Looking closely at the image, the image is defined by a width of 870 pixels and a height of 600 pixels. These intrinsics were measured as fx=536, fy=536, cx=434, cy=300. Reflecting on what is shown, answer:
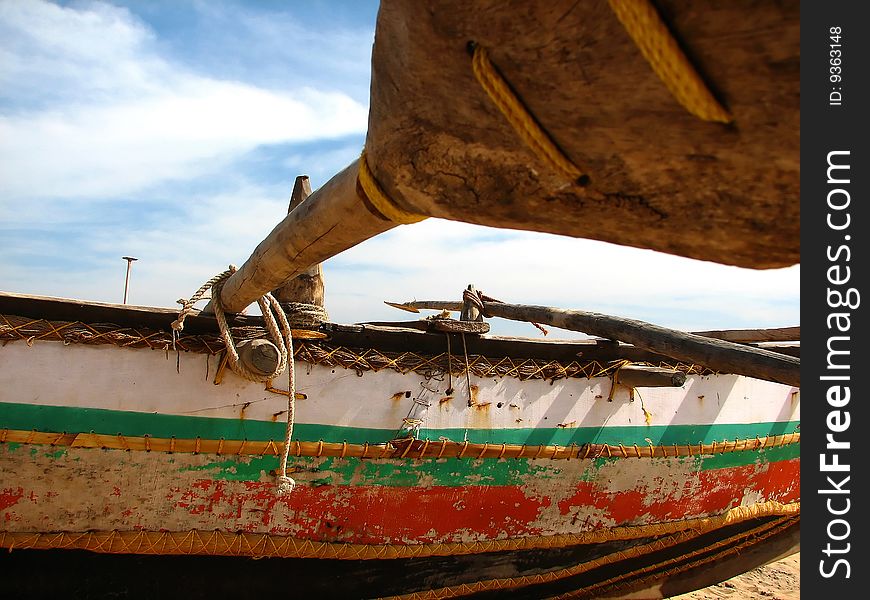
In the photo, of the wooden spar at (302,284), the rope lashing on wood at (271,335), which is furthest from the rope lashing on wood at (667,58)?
the wooden spar at (302,284)

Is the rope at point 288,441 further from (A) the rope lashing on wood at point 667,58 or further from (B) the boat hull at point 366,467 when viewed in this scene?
(A) the rope lashing on wood at point 667,58

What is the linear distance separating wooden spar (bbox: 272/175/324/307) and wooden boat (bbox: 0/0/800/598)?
2cm

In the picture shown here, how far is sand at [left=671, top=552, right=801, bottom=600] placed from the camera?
231 inches

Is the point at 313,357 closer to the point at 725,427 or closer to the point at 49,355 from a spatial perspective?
the point at 49,355

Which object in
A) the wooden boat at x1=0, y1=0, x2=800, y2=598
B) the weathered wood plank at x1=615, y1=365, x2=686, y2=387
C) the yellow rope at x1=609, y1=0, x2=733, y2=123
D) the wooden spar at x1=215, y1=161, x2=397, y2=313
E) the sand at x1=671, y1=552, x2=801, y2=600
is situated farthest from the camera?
the sand at x1=671, y1=552, x2=801, y2=600

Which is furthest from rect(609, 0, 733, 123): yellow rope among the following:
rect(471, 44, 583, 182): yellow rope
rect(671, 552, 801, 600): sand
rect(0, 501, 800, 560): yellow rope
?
rect(671, 552, 801, 600): sand

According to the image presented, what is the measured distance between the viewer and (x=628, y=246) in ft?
3.70

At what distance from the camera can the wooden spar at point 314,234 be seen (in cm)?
154

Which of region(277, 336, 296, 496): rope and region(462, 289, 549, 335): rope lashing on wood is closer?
region(277, 336, 296, 496): rope

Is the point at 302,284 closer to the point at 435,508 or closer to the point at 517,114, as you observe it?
the point at 435,508

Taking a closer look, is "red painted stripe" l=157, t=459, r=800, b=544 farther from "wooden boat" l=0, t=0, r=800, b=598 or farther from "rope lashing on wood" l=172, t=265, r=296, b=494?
"rope lashing on wood" l=172, t=265, r=296, b=494

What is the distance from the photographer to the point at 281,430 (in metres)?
3.12

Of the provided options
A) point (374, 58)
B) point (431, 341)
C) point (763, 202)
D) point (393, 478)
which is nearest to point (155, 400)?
point (393, 478)

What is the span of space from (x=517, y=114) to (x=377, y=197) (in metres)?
0.53
